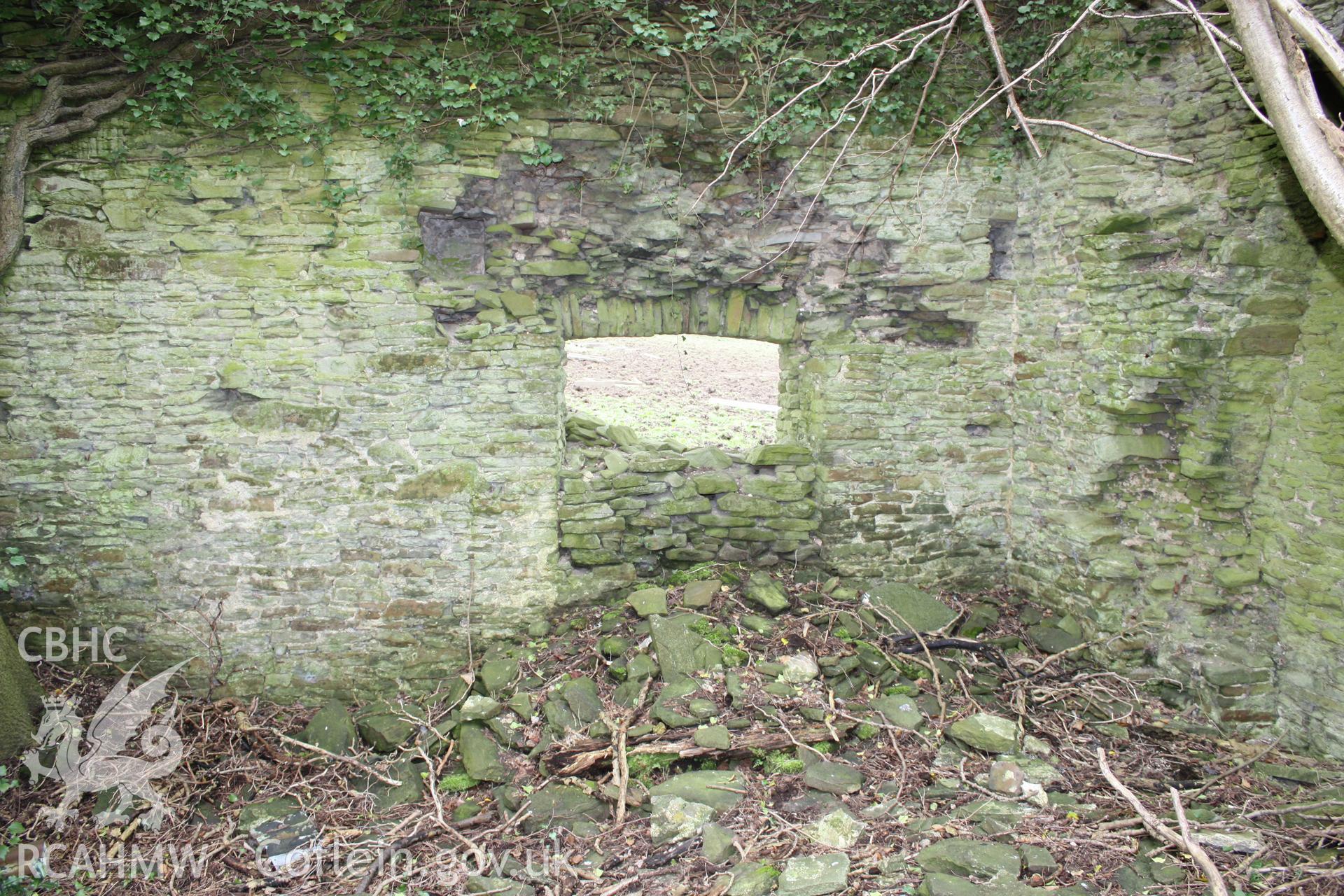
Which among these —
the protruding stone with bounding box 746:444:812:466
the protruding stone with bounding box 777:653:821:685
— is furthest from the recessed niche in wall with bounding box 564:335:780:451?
the protruding stone with bounding box 777:653:821:685

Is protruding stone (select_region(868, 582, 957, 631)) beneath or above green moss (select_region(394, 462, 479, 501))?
beneath

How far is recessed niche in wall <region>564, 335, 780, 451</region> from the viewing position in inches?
237

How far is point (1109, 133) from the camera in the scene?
4.24m

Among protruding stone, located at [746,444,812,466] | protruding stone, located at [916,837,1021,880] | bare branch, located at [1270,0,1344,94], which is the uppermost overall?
bare branch, located at [1270,0,1344,94]

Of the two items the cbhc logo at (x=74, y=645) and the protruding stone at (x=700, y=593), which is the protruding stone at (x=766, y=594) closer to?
the protruding stone at (x=700, y=593)

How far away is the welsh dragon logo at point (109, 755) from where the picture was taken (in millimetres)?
3625

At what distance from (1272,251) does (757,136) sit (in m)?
2.73

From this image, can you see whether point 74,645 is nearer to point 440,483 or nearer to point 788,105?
point 440,483

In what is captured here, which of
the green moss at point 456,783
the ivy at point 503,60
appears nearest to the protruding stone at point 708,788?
the green moss at point 456,783

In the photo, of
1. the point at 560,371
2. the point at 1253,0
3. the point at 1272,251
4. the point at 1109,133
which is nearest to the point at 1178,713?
the point at 1272,251

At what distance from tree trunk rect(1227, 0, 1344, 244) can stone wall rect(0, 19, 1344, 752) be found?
1.86 ft

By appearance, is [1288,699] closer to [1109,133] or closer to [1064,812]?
[1064,812]

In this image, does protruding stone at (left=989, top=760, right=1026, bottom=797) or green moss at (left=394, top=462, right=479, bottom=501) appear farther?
green moss at (left=394, top=462, right=479, bottom=501)

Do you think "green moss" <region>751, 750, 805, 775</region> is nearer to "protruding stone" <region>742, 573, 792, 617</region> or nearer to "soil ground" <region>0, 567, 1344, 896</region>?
"soil ground" <region>0, 567, 1344, 896</region>
